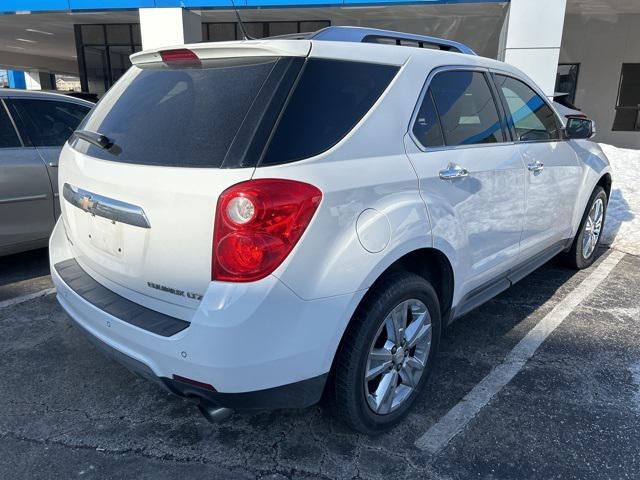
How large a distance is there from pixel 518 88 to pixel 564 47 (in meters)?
13.9

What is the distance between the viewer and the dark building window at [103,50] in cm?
1575

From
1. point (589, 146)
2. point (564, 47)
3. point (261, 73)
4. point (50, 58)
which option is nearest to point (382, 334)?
point (261, 73)

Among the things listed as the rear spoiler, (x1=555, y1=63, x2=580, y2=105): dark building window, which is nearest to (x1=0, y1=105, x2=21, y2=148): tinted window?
the rear spoiler

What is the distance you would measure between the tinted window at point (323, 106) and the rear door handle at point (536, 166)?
143 cm

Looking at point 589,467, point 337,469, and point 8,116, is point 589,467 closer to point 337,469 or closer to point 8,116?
point 337,469

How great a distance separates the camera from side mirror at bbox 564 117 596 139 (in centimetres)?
396

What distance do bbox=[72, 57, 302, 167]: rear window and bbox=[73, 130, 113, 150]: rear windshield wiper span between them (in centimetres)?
3

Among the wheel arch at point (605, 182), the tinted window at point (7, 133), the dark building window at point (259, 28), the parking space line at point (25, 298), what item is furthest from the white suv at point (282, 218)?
the dark building window at point (259, 28)

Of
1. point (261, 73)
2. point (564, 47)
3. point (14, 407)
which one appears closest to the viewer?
point (261, 73)

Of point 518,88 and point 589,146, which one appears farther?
point 589,146

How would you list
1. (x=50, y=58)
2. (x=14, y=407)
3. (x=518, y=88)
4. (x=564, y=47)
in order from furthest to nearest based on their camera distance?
(x=50, y=58) → (x=564, y=47) → (x=518, y=88) → (x=14, y=407)

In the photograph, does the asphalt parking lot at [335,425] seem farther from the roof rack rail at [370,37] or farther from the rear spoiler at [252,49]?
the roof rack rail at [370,37]

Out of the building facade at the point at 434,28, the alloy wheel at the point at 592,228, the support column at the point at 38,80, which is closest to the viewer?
the alloy wheel at the point at 592,228

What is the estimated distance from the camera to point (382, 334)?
2436 mm
